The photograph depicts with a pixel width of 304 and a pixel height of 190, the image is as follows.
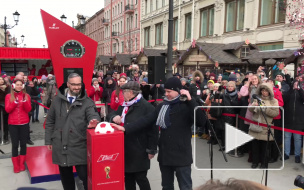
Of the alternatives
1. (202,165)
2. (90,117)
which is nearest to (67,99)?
(90,117)

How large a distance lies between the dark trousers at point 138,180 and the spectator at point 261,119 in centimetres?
264

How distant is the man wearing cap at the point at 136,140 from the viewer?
369 centimetres

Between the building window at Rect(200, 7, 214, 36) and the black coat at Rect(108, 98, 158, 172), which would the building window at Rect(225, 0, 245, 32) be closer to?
the building window at Rect(200, 7, 214, 36)

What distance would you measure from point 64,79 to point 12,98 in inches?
42.1

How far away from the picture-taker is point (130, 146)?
371 centimetres

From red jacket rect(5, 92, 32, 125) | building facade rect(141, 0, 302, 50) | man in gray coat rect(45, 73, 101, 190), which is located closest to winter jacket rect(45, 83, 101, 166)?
man in gray coat rect(45, 73, 101, 190)

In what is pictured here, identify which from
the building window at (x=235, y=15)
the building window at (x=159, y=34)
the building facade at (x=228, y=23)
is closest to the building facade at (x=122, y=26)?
the building window at (x=159, y=34)

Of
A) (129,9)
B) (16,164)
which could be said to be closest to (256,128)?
(16,164)

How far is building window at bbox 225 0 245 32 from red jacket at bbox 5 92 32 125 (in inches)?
704

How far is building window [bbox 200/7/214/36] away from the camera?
24.0m

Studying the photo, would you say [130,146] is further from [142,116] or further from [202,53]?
[202,53]

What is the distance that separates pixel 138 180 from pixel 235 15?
19.5 m

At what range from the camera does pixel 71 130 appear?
3.63 m
